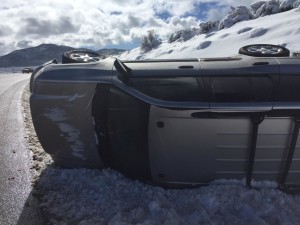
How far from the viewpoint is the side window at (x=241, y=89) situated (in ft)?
11.3

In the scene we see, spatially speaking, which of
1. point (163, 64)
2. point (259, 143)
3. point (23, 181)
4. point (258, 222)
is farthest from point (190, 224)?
point (23, 181)

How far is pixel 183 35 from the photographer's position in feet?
198

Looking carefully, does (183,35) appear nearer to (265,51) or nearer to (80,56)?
(80,56)

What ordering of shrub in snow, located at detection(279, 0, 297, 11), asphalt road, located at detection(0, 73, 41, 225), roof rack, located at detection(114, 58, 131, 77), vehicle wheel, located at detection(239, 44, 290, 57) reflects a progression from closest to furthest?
asphalt road, located at detection(0, 73, 41, 225), roof rack, located at detection(114, 58, 131, 77), vehicle wheel, located at detection(239, 44, 290, 57), shrub in snow, located at detection(279, 0, 297, 11)

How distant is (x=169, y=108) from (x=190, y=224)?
1015mm

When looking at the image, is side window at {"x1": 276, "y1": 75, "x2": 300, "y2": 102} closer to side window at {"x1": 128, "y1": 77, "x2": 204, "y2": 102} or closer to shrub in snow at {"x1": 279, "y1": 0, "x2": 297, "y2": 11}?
side window at {"x1": 128, "y1": 77, "x2": 204, "y2": 102}

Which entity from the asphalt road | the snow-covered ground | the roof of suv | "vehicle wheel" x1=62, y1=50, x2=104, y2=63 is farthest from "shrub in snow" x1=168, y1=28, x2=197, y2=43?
the snow-covered ground

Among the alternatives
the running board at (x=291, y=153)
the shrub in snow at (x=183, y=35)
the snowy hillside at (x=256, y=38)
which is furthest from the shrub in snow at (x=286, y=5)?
the running board at (x=291, y=153)

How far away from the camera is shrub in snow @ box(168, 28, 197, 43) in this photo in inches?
2277

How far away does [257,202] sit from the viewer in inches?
137

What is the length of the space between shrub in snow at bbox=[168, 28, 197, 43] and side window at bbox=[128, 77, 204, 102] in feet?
180

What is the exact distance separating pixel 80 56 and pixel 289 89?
245cm

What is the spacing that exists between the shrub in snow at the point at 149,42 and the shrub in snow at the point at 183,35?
Result: 97.4 inches

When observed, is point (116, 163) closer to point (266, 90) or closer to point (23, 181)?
point (23, 181)
